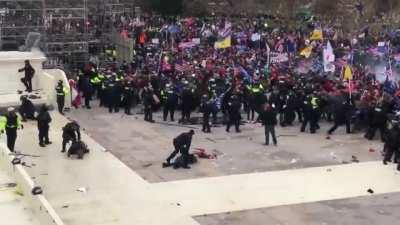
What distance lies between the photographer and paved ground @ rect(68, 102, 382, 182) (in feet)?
63.0

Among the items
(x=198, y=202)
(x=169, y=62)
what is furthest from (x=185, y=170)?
(x=169, y=62)

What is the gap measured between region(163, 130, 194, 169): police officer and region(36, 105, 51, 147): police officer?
Answer: 393cm

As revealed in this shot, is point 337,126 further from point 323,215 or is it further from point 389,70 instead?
point 323,215

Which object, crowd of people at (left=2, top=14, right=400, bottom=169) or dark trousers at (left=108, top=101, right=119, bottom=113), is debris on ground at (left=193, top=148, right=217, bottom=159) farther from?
dark trousers at (left=108, top=101, right=119, bottom=113)

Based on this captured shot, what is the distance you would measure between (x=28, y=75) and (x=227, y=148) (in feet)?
33.6

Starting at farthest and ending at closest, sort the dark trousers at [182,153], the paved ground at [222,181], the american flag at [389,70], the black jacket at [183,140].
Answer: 1. the american flag at [389,70]
2. the dark trousers at [182,153]
3. the black jacket at [183,140]
4. the paved ground at [222,181]

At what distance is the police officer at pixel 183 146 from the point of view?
1875 centimetres

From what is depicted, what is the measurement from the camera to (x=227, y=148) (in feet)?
70.1

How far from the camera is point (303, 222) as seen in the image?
15.1 meters

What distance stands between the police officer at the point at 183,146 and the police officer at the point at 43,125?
3.93 metres

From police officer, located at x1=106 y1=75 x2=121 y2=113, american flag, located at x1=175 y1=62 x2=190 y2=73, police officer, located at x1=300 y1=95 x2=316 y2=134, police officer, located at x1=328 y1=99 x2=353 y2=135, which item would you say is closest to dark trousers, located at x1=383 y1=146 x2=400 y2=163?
police officer, located at x1=328 y1=99 x2=353 y2=135

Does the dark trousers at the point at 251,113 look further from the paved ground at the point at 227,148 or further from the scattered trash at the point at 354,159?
the scattered trash at the point at 354,159

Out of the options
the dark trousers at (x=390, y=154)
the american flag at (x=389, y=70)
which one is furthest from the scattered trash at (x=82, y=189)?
the american flag at (x=389, y=70)

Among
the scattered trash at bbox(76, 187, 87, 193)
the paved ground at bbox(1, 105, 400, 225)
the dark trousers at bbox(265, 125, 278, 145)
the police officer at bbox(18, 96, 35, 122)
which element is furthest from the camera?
the police officer at bbox(18, 96, 35, 122)
